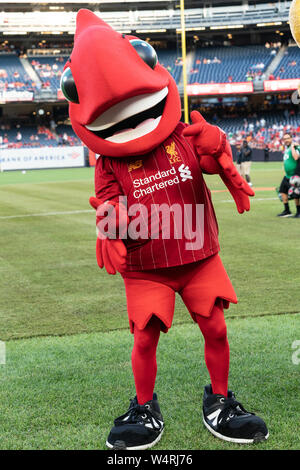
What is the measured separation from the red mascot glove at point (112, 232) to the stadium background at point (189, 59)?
38.7m

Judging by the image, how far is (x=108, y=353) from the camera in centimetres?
396

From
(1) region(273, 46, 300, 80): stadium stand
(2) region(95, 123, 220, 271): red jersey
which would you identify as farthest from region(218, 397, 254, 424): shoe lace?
(1) region(273, 46, 300, 80): stadium stand

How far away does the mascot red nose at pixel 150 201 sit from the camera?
2652mm

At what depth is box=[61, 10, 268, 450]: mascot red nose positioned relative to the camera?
2652 millimetres

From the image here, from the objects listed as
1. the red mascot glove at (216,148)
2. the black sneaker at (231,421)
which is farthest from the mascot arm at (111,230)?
the black sneaker at (231,421)

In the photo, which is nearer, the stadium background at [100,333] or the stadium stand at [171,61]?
the stadium background at [100,333]

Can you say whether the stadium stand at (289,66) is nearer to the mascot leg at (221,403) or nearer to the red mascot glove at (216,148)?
the red mascot glove at (216,148)

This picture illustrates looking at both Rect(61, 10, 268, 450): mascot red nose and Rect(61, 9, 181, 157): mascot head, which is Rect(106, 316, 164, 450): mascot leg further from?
Rect(61, 9, 181, 157): mascot head

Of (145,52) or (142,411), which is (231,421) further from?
(145,52)

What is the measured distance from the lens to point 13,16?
145ft

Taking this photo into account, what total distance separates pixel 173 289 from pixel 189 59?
46.7 meters

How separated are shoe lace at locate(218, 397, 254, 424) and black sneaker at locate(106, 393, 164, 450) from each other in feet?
1.07

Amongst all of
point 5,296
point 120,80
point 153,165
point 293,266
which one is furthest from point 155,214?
point 293,266

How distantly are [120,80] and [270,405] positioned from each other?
1.98 m
